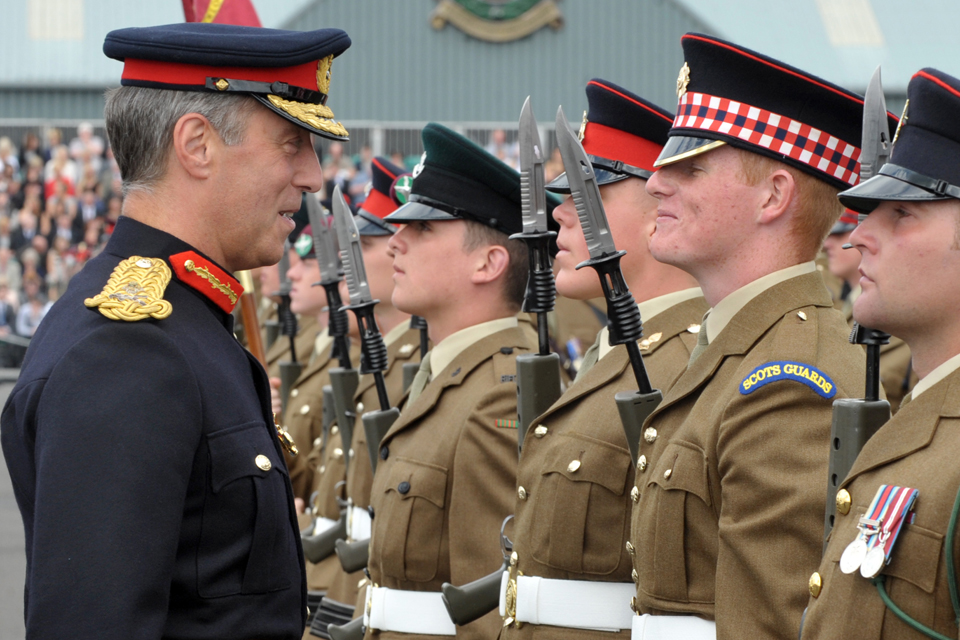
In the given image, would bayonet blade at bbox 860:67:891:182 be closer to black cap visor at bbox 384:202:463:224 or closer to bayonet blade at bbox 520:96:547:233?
bayonet blade at bbox 520:96:547:233

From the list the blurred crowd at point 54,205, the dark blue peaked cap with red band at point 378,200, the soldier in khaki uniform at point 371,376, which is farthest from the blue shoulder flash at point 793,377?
the blurred crowd at point 54,205

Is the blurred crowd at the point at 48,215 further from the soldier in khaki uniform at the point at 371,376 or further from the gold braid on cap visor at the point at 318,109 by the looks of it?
the gold braid on cap visor at the point at 318,109

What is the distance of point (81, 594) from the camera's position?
197 cm

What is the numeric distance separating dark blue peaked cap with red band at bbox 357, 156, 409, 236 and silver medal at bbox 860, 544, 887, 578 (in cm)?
420

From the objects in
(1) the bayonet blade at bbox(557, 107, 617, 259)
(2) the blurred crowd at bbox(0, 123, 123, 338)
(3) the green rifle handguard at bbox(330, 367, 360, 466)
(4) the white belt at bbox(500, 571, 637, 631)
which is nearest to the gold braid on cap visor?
(1) the bayonet blade at bbox(557, 107, 617, 259)

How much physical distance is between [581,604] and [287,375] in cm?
455

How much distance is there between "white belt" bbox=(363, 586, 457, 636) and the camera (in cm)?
397

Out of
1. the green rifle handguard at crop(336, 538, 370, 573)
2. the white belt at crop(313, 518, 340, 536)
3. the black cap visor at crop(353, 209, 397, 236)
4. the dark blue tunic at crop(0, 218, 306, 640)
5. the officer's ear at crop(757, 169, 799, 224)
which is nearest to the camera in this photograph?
the dark blue tunic at crop(0, 218, 306, 640)

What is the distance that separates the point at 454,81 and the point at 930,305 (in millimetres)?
25560

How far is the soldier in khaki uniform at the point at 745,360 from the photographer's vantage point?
2.61 meters

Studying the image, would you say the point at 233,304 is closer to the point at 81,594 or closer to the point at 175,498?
the point at 175,498

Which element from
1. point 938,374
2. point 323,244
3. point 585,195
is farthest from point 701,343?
point 323,244

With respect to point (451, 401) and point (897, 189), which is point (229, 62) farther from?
point (451, 401)

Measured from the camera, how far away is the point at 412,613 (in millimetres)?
4004
